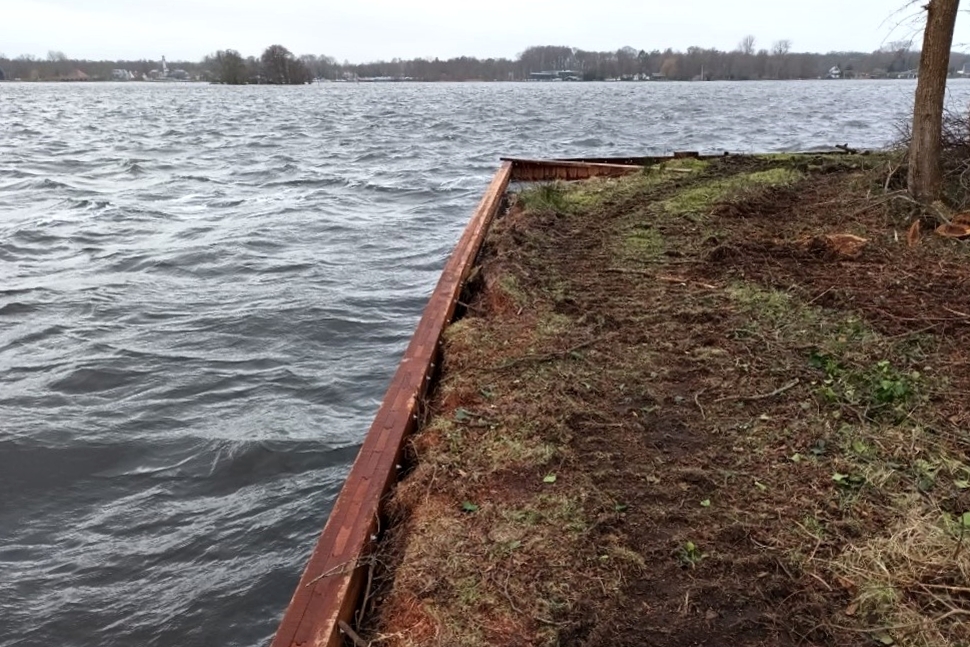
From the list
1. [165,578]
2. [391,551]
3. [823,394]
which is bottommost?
[165,578]

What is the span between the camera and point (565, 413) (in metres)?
3.51

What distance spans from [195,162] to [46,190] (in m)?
5.43

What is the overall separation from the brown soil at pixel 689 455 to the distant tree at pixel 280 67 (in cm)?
10755

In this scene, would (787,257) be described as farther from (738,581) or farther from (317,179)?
(317,179)

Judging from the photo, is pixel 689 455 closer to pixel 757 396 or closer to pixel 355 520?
pixel 757 396

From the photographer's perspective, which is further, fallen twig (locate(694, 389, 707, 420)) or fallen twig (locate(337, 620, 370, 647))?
fallen twig (locate(694, 389, 707, 420))

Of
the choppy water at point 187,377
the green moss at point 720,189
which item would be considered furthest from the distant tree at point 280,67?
the green moss at point 720,189

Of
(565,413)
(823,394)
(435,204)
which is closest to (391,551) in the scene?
(565,413)

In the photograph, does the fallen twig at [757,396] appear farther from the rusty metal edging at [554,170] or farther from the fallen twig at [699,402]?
the rusty metal edging at [554,170]

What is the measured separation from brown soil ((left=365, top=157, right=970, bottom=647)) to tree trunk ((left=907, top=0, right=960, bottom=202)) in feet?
3.71

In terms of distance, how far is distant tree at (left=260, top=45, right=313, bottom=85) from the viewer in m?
102

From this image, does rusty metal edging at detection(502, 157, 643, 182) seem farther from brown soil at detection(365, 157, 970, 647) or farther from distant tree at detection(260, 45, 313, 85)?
distant tree at detection(260, 45, 313, 85)

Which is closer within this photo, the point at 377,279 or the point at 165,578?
the point at 165,578

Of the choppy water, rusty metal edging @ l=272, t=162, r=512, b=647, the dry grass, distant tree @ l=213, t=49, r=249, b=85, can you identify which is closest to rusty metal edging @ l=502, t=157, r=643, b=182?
the choppy water
